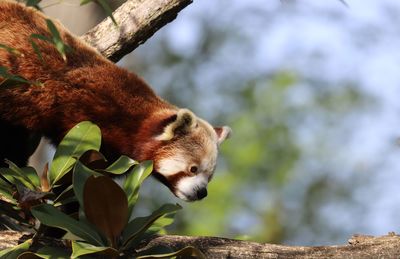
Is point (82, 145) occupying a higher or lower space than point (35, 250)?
higher

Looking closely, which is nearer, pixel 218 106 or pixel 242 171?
pixel 242 171

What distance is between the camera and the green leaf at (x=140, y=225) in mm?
3129

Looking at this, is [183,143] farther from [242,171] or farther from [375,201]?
[375,201]

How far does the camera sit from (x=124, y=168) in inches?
140

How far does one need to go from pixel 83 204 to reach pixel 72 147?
2.08 ft

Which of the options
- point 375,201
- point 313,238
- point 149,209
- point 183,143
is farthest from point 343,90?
point 183,143

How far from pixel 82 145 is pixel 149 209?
28.7 feet

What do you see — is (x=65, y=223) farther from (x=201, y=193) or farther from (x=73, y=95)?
(x=201, y=193)

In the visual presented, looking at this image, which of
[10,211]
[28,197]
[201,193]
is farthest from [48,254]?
[201,193]

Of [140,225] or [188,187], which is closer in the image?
[140,225]

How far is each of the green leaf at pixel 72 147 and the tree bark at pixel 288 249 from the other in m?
0.36

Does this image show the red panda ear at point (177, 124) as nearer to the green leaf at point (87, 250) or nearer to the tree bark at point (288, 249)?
the tree bark at point (288, 249)

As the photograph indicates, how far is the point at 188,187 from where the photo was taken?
4.80 m

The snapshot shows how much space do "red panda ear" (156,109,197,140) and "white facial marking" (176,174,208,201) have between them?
31 cm
